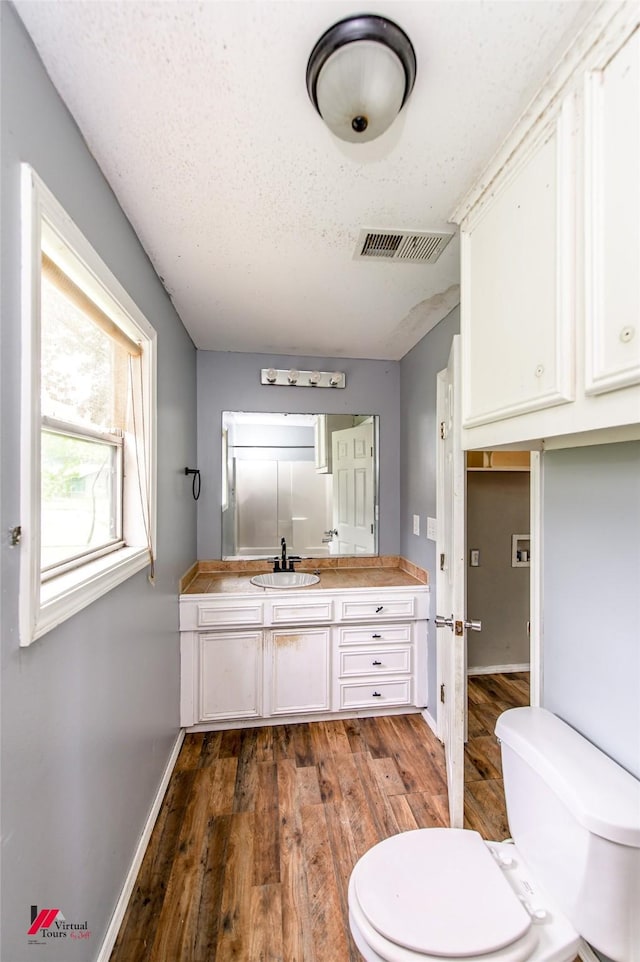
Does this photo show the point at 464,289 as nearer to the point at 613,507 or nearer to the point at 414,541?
the point at 613,507

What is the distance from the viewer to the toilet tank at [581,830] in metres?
0.84

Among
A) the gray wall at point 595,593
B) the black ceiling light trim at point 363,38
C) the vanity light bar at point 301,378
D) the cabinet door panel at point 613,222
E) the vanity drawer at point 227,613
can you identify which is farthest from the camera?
the vanity light bar at point 301,378

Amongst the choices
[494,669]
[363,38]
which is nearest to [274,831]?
[494,669]

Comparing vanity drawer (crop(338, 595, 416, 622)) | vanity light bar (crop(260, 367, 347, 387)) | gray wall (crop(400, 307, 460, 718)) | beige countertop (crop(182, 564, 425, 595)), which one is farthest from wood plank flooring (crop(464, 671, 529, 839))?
vanity light bar (crop(260, 367, 347, 387))

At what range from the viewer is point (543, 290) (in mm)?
879

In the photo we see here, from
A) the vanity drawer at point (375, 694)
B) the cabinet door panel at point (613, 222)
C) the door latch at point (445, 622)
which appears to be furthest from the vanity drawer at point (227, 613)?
the cabinet door panel at point (613, 222)

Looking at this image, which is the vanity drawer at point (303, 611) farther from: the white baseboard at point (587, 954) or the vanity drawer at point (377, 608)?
the white baseboard at point (587, 954)

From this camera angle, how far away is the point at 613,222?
696mm

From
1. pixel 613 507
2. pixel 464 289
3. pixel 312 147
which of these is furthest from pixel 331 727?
pixel 312 147

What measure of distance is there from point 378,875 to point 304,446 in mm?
2253

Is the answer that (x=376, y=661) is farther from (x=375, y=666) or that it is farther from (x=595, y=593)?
(x=595, y=593)

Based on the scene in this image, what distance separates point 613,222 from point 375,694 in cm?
240

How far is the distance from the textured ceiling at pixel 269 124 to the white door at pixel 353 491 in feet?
4.06

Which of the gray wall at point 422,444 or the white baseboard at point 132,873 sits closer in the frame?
the white baseboard at point 132,873
